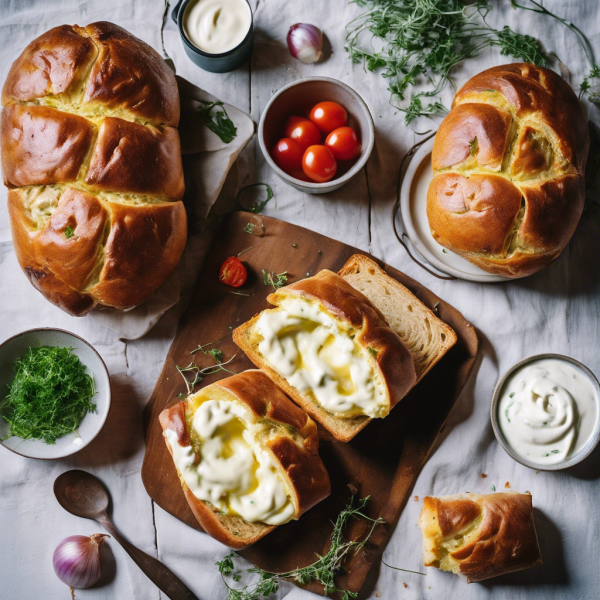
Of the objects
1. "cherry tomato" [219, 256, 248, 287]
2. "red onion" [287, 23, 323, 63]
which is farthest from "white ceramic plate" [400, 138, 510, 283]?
"cherry tomato" [219, 256, 248, 287]

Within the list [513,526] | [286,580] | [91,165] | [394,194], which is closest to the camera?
[91,165]

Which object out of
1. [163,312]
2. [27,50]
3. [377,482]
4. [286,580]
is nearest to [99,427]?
[163,312]

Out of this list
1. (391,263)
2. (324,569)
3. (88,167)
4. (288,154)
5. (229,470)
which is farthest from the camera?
(391,263)

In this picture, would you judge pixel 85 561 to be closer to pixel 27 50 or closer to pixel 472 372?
pixel 472 372

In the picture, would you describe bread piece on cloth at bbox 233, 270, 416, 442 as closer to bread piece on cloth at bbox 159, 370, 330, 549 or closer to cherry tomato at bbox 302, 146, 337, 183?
bread piece on cloth at bbox 159, 370, 330, 549

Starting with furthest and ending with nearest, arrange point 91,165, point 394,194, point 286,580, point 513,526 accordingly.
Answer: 1. point 394,194
2. point 286,580
3. point 513,526
4. point 91,165

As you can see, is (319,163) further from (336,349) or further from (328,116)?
(336,349)

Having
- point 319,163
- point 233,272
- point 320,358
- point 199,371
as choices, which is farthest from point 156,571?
point 319,163

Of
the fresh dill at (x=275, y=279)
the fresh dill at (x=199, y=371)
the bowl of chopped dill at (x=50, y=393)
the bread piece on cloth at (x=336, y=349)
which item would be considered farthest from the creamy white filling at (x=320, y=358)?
the bowl of chopped dill at (x=50, y=393)
